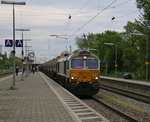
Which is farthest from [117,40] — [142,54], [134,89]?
[134,89]

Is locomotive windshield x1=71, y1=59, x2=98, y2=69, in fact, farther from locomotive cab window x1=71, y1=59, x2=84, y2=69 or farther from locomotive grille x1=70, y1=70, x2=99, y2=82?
locomotive grille x1=70, y1=70, x2=99, y2=82

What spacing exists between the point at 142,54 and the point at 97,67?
43.1 m

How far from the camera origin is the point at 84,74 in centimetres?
2870

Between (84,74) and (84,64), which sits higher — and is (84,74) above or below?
below

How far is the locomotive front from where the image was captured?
28.5 m

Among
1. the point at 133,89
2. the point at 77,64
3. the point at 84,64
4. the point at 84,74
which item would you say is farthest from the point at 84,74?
the point at 133,89

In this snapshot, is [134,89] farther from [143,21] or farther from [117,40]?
[117,40]

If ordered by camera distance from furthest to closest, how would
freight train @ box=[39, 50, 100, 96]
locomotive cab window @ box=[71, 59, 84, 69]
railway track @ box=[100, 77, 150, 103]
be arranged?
1. railway track @ box=[100, 77, 150, 103]
2. locomotive cab window @ box=[71, 59, 84, 69]
3. freight train @ box=[39, 50, 100, 96]

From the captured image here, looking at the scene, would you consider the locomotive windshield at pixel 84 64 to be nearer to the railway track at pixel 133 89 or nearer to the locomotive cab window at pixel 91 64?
the locomotive cab window at pixel 91 64

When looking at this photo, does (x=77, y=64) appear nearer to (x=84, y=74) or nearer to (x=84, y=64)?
(x=84, y=64)

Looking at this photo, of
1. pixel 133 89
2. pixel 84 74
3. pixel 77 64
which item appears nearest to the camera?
pixel 84 74

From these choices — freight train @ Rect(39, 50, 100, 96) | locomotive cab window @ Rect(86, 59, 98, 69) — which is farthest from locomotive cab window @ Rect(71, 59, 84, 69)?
locomotive cab window @ Rect(86, 59, 98, 69)

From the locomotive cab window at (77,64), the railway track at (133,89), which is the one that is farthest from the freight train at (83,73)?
the railway track at (133,89)

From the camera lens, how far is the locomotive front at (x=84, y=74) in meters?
28.5
